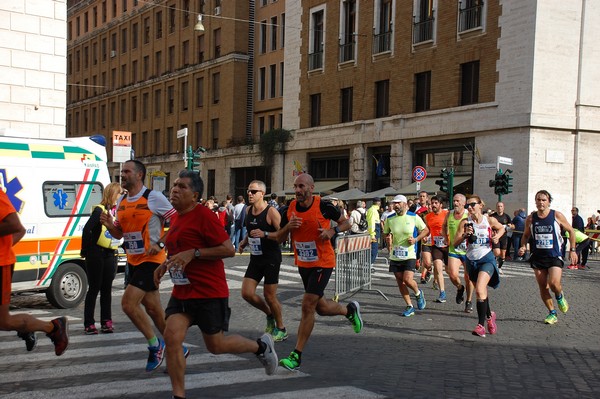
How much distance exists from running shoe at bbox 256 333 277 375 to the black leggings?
3.33 metres

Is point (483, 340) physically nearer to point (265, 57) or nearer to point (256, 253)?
point (256, 253)

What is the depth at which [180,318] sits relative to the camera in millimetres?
5656

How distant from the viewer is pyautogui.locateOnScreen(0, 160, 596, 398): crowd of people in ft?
18.8

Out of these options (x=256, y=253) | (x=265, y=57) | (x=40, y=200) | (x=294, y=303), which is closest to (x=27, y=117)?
(x=40, y=200)

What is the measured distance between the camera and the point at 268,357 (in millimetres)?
6480

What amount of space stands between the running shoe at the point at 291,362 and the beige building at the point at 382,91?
20806mm

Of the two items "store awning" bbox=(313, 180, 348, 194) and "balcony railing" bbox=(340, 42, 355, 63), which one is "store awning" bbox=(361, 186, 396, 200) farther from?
"balcony railing" bbox=(340, 42, 355, 63)

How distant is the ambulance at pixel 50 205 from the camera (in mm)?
10953

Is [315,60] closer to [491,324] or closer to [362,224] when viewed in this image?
[362,224]

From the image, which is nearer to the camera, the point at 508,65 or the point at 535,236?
the point at 535,236

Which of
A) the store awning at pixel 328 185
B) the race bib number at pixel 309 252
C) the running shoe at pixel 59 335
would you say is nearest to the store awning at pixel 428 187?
the store awning at pixel 328 185

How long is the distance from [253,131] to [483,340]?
127ft

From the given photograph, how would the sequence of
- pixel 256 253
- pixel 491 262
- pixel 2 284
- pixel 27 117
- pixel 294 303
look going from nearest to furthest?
1. pixel 2 284
2. pixel 256 253
3. pixel 491 262
4. pixel 294 303
5. pixel 27 117

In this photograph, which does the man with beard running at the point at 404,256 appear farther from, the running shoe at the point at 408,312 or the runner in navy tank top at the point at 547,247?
the runner in navy tank top at the point at 547,247
